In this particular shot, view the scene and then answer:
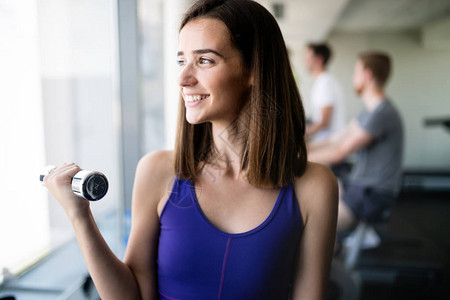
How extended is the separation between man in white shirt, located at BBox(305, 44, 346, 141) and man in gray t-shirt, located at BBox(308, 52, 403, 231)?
0.64 metres

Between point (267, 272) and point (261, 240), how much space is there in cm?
9

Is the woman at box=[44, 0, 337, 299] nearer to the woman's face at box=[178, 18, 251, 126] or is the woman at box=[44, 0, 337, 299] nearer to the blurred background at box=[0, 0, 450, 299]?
the woman's face at box=[178, 18, 251, 126]

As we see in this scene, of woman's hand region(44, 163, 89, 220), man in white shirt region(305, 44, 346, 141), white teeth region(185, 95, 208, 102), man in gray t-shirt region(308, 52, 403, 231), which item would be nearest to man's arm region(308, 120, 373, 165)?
man in gray t-shirt region(308, 52, 403, 231)

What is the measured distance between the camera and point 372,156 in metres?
2.51

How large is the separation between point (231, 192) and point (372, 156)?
1.79 metres

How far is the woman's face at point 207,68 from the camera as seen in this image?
896 mm

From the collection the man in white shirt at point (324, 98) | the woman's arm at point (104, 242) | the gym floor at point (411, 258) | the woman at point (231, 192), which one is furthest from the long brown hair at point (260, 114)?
the man in white shirt at point (324, 98)

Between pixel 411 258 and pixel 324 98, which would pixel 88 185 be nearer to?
pixel 324 98

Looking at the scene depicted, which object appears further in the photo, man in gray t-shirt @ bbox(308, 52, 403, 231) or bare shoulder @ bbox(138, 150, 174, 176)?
man in gray t-shirt @ bbox(308, 52, 403, 231)

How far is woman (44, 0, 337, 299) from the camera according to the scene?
2.99ft

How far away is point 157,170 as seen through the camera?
1032mm

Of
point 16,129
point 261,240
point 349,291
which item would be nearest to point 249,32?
point 261,240

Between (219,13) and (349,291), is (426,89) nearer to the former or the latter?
(349,291)

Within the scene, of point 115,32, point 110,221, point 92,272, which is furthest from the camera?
point 110,221
